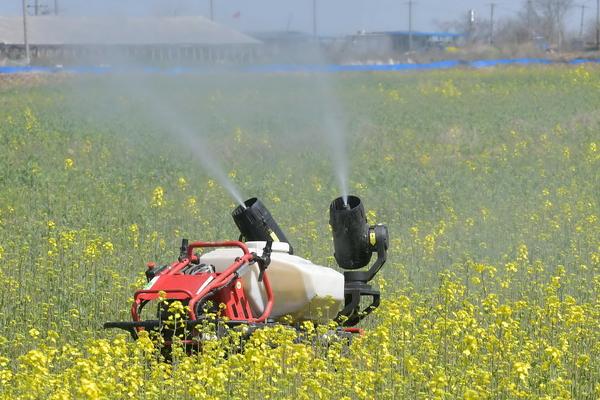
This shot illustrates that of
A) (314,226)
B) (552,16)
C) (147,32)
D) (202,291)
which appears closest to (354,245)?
(202,291)

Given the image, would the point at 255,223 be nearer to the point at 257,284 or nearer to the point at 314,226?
the point at 257,284

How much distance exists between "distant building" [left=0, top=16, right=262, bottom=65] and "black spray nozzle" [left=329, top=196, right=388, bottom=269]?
418cm

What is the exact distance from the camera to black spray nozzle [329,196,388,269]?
24.5 ft

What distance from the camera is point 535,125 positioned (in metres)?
22.7

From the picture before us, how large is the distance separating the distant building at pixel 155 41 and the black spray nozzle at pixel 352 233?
Answer: 4.18m

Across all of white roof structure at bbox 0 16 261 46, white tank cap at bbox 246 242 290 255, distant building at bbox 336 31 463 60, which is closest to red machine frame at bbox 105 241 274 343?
white tank cap at bbox 246 242 290 255

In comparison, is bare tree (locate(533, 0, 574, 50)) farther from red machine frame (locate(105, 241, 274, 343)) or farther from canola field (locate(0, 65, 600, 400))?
red machine frame (locate(105, 241, 274, 343))

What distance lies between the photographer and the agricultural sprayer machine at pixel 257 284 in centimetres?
664

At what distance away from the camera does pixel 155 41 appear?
17516 millimetres

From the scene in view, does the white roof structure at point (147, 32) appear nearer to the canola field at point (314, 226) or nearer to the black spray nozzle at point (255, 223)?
the canola field at point (314, 226)

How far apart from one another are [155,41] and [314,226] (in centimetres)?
642

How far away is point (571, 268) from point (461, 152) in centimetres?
960

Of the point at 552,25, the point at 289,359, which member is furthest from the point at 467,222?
the point at 552,25

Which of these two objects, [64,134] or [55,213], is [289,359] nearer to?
[55,213]
